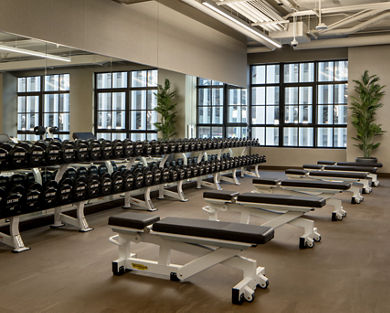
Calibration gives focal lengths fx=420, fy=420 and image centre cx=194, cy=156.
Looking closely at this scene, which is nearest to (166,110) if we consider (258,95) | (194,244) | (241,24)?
(241,24)

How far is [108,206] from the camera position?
588cm

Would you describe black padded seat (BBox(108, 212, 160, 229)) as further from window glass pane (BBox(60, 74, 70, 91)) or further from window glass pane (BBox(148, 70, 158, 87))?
window glass pane (BBox(148, 70, 158, 87))

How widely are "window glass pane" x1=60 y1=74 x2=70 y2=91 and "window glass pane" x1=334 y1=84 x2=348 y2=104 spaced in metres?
7.60


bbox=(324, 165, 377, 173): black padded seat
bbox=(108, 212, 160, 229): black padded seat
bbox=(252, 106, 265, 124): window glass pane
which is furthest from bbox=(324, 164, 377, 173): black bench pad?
bbox=(108, 212, 160, 229): black padded seat

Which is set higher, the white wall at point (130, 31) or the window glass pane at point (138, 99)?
the white wall at point (130, 31)

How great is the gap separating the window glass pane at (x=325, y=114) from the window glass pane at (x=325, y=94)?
130 mm

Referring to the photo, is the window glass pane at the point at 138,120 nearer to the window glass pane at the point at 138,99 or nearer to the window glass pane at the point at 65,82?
the window glass pane at the point at 138,99

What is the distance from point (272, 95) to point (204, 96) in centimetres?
317

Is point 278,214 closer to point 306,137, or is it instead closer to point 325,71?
point 306,137

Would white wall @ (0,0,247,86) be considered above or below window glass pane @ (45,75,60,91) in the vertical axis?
above

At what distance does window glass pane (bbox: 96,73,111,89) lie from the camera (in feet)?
19.7

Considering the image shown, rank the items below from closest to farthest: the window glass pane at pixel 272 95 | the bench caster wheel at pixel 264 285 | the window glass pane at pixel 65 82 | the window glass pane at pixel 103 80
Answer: the bench caster wheel at pixel 264 285, the window glass pane at pixel 65 82, the window glass pane at pixel 103 80, the window glass pane at pixel 272 95

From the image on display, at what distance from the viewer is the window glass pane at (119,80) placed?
6.25 metres

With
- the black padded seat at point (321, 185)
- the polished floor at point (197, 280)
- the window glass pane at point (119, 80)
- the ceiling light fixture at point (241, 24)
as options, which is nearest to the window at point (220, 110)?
the ceiling light fixture at point (241, 24)
